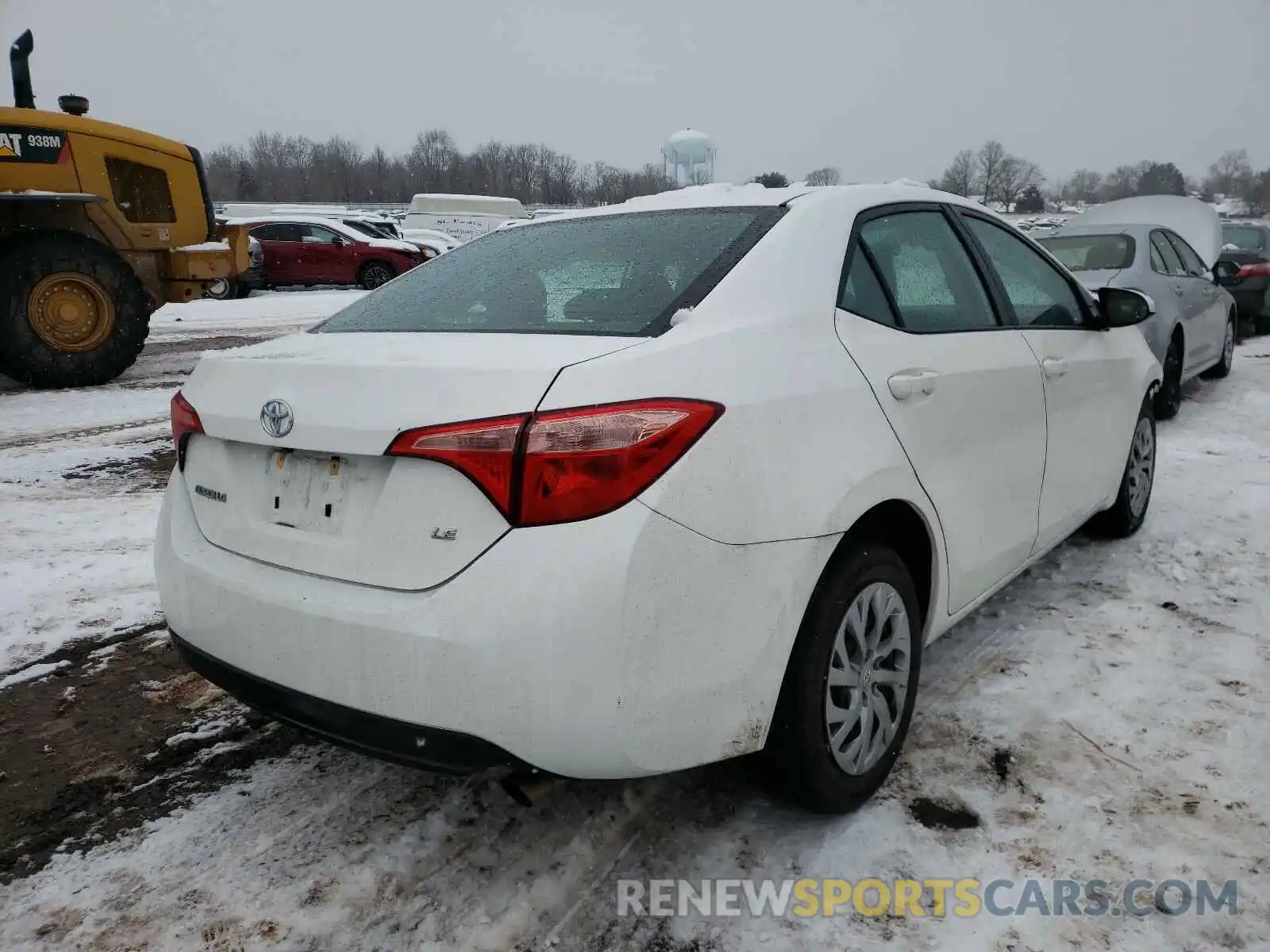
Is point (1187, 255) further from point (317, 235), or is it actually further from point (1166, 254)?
point (317, 235)

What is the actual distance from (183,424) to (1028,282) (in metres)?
2.87

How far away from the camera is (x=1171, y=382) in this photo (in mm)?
6945

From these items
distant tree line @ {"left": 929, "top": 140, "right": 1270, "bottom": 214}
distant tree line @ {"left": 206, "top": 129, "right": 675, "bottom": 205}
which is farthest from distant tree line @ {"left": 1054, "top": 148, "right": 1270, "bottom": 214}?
distant tree line @ {"left": 206, "top": 129, "right": 675, "bottom": 205}

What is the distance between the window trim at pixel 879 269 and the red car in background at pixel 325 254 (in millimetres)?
17801

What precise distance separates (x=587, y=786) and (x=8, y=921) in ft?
4.34

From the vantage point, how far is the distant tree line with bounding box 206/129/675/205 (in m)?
87.8

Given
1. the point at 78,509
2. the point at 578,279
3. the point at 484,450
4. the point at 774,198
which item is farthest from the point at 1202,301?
the point at 78,509

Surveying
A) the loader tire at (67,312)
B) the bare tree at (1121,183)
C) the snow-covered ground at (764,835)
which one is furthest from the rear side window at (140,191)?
the bare tree at (1121,183)

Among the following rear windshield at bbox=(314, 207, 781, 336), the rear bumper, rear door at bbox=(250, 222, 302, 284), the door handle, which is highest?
rear door at bbox=(250, 222, 302, 284)

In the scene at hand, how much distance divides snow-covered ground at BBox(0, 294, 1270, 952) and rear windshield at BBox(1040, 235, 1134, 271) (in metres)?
4.25

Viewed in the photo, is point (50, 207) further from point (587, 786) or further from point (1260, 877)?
point (1260, 877)

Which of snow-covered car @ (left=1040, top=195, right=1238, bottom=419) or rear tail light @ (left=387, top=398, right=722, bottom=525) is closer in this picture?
rear tail light @ (left=387, top=398, right=722, bottom=525)

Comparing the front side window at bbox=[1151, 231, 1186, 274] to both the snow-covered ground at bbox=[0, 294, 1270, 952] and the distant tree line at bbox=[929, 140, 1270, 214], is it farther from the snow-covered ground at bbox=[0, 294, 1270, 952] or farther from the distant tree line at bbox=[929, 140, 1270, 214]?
the distant tree line at bbox=[929, 140, 1270, 214]

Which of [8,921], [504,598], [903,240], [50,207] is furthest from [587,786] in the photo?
[50,207]
